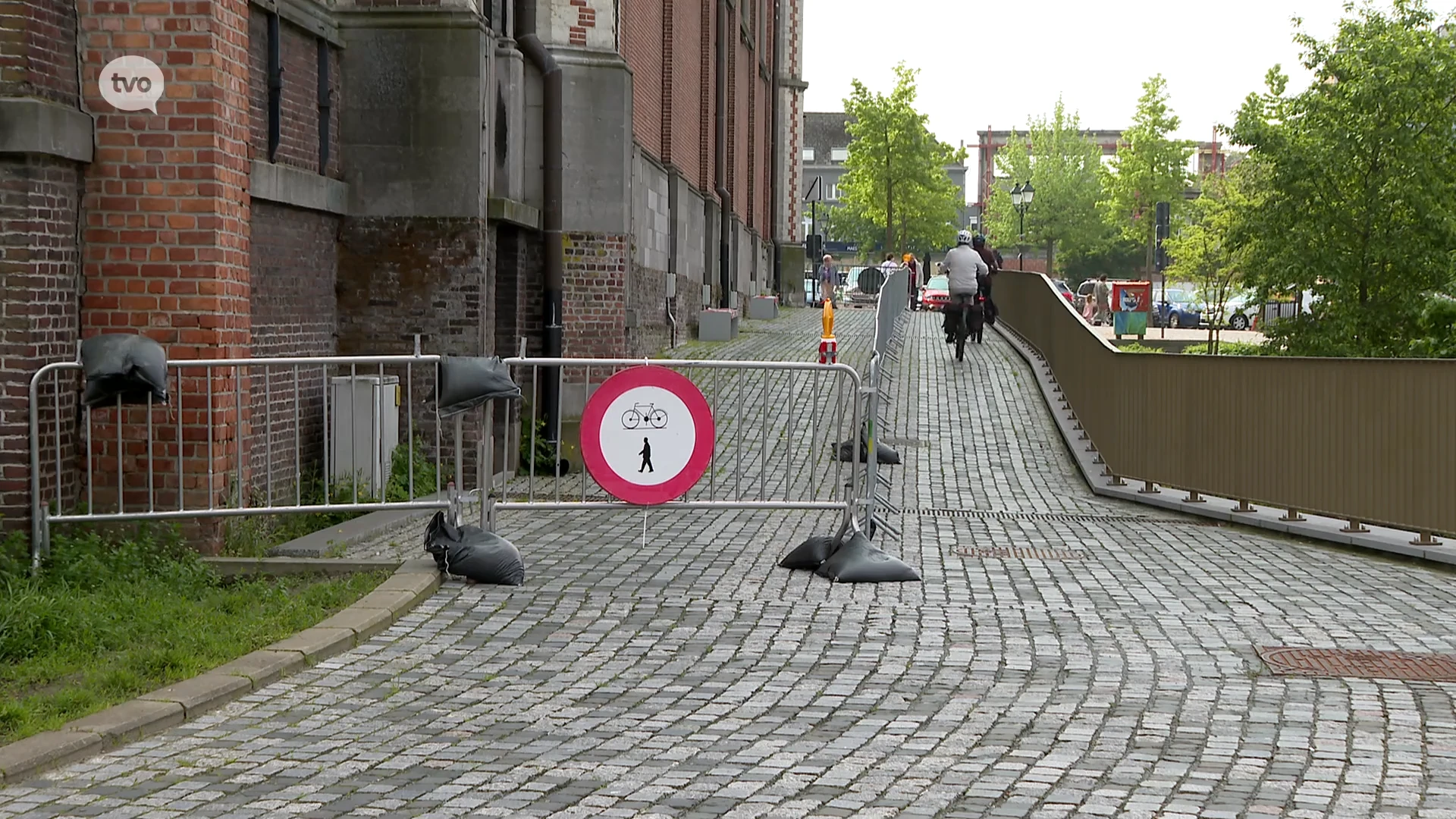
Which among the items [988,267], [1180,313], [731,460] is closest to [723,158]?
[988,267]

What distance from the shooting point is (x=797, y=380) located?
2120 cm

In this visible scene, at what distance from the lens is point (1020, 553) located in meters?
11.6

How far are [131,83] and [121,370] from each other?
1.73 meters

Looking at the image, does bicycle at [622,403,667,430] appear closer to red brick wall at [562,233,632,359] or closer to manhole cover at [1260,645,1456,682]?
manhole cover at [1260,645,1456,682]

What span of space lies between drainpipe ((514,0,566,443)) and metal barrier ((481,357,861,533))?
2.33ft

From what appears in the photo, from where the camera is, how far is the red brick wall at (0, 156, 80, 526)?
8.97m

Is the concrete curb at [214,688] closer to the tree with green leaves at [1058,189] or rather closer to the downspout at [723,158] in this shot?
the downspout at [723,158]

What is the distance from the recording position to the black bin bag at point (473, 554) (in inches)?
369

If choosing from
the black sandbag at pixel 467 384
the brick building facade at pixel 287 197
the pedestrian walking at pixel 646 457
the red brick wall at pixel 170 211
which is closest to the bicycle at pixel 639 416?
the pedestrian walking at pixel 646 457

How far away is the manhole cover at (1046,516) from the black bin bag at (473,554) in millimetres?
5123

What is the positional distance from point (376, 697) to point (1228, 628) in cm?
443

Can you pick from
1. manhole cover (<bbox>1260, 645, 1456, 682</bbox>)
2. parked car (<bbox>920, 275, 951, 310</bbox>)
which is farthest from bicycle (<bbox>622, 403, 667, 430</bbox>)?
parked car (<bbox>920, 275, 951, 310</bbox>)

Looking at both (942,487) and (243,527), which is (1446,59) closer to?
(942,487)

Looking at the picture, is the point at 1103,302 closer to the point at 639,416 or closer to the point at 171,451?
the point at 639,416
